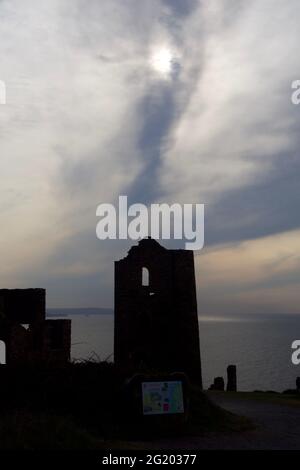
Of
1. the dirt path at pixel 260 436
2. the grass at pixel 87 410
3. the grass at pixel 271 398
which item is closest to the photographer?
the grass at pixel 87 410

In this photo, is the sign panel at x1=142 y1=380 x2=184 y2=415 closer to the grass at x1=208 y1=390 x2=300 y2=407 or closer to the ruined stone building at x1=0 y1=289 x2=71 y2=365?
the grass at x1=208 y1=390 x2=300 y2=407

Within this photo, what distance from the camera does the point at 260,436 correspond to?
46.7 ft

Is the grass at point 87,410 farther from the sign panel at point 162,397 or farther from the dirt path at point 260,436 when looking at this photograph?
the dirt path at point 260,436

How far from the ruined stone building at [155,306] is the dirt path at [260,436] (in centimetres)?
895

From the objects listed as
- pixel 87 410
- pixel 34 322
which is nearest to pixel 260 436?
pixel 87 410

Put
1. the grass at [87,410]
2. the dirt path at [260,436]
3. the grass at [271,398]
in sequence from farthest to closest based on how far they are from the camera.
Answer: the grass at [271,398] → the dirt path at [260,436] → the grass at [87,410]

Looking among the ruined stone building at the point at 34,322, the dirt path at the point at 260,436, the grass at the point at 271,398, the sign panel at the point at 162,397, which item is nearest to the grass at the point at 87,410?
the sign panel at the point at 162,397

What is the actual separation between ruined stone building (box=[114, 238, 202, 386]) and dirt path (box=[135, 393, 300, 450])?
29.4ft

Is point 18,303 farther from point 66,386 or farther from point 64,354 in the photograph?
point 66,386

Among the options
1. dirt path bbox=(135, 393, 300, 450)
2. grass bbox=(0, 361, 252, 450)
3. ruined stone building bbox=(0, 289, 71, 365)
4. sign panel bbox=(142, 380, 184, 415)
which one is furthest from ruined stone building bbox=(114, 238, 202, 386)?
sign panel bbox=(142, 380, 184, 415)

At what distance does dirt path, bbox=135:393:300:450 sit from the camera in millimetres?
12797

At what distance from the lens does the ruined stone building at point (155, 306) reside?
28.9 metres

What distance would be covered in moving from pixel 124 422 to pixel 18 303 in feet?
40.1

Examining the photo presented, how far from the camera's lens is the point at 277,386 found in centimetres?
6538
